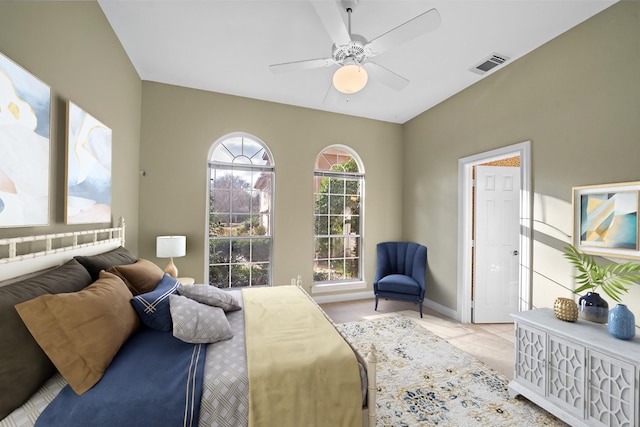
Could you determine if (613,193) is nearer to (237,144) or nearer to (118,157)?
(237,144)

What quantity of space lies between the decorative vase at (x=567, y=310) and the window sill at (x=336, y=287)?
271 cm

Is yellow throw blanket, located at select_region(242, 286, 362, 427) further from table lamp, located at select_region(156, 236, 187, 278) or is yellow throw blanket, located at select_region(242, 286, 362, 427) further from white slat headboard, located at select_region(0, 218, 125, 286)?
table lamp, located at select_region(156, 236, 187, 278)

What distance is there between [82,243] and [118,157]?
101cm

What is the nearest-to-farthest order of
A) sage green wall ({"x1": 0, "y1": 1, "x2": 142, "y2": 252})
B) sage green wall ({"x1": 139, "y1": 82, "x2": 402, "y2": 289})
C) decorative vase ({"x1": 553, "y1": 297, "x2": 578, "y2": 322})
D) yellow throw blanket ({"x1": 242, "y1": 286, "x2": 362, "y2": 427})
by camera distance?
yellow throw blanket ({"x1": 242, "y1": 286, "x2": 362, "y2": 427}) → sage green wall ({"x1": 0, "y1": 1, "x2": 142, "y2": 252}) → decorative vase ({"x1": 553, "y1": 297, "x2": 578, "y2": 322}) → sage green wall ({"x1": 139, "y1": 82, "x2": 402, "y2": 289})

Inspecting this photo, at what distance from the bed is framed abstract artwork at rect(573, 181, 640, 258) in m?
2.16

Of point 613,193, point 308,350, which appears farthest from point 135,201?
point 613,193

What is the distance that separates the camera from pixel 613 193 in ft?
6.77

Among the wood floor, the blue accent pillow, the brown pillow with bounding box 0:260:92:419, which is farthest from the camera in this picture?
the wood floor

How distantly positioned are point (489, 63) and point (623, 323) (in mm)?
2632

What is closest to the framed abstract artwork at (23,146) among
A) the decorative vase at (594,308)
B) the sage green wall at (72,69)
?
the sage green wall at (72,69)

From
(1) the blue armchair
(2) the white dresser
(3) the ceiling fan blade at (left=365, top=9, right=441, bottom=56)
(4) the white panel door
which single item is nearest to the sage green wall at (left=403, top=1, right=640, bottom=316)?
(4) the white panel door

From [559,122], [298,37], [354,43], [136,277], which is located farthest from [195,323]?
[559,122]

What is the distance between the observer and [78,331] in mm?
1171

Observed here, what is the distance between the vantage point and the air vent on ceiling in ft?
9.07
